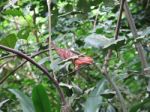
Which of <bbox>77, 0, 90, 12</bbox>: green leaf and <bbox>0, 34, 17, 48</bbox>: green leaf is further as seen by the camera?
<bbox>77, 0, 90, 12</bbox>: green leaf

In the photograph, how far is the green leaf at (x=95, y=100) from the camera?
2.45ft

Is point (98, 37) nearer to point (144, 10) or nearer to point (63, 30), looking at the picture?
point (63, 30)

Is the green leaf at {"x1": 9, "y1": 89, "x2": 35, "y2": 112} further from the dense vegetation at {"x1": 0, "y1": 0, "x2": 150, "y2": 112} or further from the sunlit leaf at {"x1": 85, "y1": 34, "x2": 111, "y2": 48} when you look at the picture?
the sunlit leaf at {"x1": 85, "y1": 34, "x2": 111, "y2": 48}

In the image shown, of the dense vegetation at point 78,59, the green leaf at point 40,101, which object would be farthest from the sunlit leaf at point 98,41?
the green leaf at point 40,101

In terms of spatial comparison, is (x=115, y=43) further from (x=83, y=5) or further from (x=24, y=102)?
(x=83, y=5)

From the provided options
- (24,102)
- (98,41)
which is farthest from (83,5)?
(24,102)

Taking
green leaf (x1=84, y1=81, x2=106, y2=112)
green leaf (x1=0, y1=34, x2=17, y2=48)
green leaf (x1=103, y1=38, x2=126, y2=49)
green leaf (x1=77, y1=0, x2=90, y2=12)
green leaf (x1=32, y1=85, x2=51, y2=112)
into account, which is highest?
green leaf (x1=77, y1=0, x2=90, y2=12)

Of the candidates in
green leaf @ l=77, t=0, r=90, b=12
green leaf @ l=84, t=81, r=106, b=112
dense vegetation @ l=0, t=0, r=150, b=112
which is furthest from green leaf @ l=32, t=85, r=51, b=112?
green leaf @ l=77, t=0, r=90, b=12

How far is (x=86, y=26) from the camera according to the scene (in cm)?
166

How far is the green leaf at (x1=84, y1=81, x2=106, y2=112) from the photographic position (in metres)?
0.75

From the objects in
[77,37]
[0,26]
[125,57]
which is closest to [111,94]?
[77,37]

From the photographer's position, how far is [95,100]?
767mm

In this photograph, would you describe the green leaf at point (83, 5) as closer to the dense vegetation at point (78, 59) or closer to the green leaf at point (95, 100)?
the dense vegetation at point (78, 59)

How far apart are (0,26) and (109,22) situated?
777mm
